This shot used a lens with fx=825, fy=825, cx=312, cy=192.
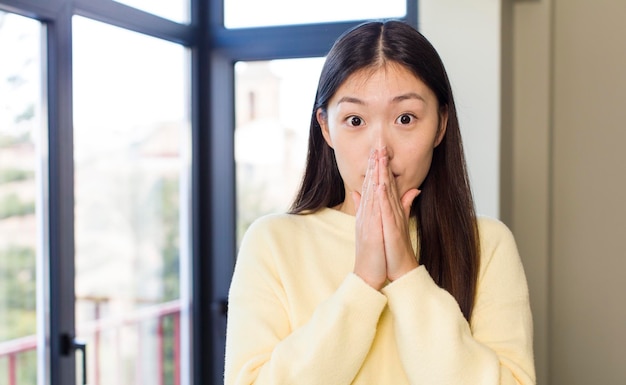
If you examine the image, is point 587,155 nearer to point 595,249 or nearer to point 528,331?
point 595,249

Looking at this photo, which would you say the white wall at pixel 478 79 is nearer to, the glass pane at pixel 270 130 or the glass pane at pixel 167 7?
the glass pane at pixel 270 130

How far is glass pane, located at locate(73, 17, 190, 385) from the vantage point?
2414 mm

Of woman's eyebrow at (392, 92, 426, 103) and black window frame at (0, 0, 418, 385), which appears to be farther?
black window frame at (0, 0, 418, 385)

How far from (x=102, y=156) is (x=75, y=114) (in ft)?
0.78

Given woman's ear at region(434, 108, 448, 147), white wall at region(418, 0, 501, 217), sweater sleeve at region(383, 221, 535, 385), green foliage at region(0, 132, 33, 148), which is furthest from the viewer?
white wall at region(418, 0, 501, 217)

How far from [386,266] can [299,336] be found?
0.17 m

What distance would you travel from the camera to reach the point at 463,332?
1.26m

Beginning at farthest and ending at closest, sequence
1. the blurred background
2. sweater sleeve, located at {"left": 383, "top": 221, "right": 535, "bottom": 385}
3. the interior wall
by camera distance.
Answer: the interior wall, the blurred background, sweater sleeve, located at {"left": 383, "top": 221, "right": 535, "bottom": 385}

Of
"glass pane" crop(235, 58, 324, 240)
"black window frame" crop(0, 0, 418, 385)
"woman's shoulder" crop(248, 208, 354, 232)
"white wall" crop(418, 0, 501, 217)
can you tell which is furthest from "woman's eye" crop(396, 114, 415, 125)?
"glass pane" crop(235, 58, 324, 240)

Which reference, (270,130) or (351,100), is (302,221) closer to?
(351,100)

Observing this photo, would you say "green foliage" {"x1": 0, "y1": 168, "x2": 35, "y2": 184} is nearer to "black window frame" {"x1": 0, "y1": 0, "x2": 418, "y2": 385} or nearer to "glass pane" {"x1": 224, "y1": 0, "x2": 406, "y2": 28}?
"black window frame" {"x1": 0, "y1": 0, "x2": 418, "y2": 385}

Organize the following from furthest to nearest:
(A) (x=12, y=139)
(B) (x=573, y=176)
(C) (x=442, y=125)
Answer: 1. (B) (x=573, y=176)
2. (A) (x=12, y=139)
3. (C) (x=442, y=125)

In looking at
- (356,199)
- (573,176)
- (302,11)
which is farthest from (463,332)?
(302,11)

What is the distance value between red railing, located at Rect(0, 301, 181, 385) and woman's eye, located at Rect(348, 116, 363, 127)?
125 centimetres
